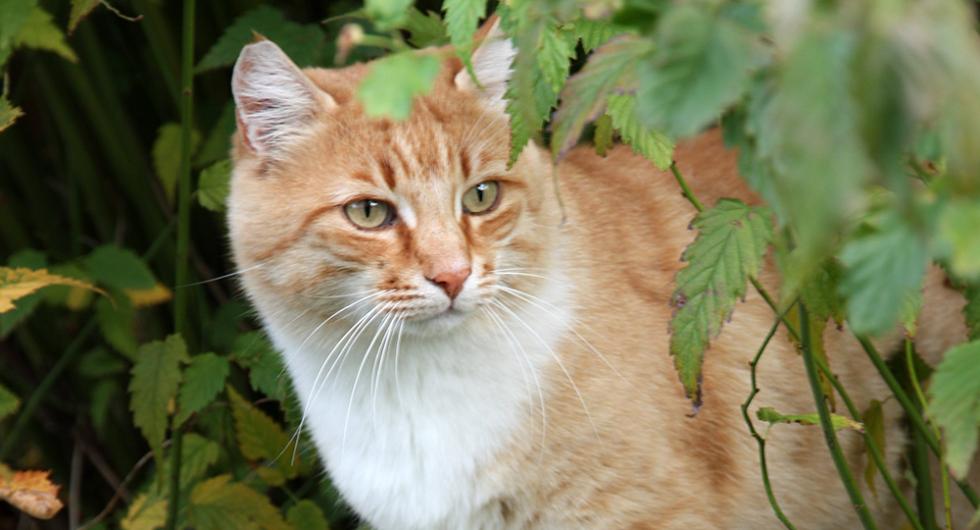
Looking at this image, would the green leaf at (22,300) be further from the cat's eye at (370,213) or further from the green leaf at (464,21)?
the green leaf at (464,21)

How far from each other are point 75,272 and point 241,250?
90 cm

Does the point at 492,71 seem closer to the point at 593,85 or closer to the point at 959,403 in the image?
the point at 593,85

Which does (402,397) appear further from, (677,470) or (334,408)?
(677,470)

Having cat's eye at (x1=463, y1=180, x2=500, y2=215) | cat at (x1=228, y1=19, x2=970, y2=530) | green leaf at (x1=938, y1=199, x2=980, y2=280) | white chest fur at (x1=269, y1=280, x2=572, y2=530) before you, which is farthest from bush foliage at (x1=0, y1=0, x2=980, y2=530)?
white chest fur at (x1=269, y1=280, x2=572, y2=530)

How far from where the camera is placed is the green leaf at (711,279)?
5.71 ft

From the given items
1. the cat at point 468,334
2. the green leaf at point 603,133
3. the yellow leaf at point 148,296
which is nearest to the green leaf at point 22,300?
the yellow leaf at point 148,296

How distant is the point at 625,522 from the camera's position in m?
2.42

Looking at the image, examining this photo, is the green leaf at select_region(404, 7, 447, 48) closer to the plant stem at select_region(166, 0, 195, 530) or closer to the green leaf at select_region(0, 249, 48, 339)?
the plant stem at select_region(166, 0, 195, 530)

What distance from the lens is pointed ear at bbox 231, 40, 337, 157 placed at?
2.40 metres

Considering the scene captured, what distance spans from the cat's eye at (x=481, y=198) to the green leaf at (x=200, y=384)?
2.66ft

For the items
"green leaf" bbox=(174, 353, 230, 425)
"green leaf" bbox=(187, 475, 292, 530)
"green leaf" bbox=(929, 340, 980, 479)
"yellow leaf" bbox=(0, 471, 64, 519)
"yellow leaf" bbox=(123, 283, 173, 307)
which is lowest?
"green leaf" bbox=(187, 475, 292, 530)

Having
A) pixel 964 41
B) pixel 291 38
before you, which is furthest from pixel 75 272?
pixel 964 41

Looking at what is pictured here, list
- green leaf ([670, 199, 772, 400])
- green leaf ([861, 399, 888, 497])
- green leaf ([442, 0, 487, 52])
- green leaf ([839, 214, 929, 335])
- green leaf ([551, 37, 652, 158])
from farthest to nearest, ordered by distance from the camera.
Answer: green leaf ([861, 399, 888, 497]), green leaf ([670, 199, 772, 400]), green leaf ([442, 0, 487, 52]), green leaf ([551, 37, 652, 158]), green leaf ([839, 214, 929, 335])

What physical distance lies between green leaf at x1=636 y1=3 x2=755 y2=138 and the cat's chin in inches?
52.6
